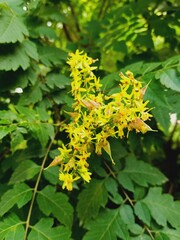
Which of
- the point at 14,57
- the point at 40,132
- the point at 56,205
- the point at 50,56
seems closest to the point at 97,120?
the point at 40,132

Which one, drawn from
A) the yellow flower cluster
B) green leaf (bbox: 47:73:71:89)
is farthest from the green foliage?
the yellow flower cluster

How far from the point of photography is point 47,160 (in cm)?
164

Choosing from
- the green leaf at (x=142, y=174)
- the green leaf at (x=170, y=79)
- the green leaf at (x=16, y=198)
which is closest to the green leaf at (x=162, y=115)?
the green leaf at (x=170, y=79)

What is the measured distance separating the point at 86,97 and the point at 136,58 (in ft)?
2.81

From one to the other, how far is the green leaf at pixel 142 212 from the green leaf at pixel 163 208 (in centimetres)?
2

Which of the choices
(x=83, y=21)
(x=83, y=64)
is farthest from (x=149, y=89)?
(x=83, y=21)

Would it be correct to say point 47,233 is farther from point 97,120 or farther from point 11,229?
point 97,120

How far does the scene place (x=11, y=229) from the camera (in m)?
1.31

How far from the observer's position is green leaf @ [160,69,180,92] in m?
1.27

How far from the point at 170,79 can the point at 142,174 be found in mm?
529

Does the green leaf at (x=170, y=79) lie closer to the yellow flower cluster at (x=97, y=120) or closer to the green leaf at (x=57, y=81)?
the yellow flower cluster at (x=97, y=120)

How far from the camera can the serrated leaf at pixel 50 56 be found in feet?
5.63

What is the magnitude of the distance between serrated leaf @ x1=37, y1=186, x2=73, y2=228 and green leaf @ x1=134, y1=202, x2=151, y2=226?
28 cm

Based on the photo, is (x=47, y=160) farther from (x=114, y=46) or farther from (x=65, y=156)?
(x=114, y=46)
